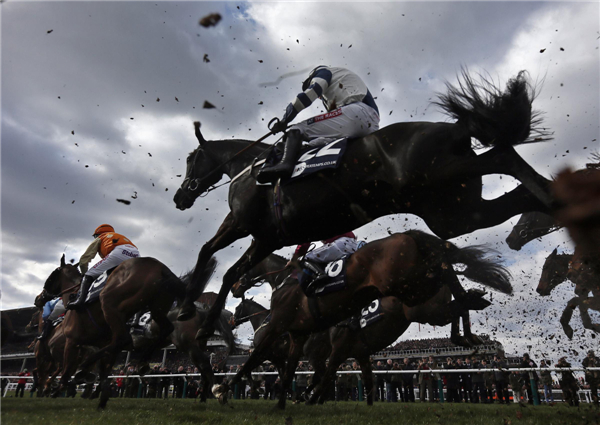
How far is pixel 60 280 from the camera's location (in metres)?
9.42

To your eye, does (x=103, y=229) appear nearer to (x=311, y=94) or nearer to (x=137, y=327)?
(x=137, y=327)

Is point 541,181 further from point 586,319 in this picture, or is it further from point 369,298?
point 586,319

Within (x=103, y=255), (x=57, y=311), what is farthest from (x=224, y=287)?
(x=57, y=311)

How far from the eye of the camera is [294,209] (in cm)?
381

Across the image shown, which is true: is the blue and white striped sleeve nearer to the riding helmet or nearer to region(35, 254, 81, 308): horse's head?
the riding helmet

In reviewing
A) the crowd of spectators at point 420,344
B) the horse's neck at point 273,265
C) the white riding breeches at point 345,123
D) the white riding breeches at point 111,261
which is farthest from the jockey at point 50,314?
the crowd of spectators at point 420,344

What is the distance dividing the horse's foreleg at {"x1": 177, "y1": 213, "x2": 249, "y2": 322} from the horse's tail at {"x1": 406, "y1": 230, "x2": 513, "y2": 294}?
228cm

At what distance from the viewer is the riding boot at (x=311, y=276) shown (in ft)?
18.6

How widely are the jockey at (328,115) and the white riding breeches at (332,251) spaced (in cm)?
308

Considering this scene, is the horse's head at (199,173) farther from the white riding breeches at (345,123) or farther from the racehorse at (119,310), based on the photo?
the white riding breeches at (345,123)

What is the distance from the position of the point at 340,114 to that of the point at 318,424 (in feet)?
10.5

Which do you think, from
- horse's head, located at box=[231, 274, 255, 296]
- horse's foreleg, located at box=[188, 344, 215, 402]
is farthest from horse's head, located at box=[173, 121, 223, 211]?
horse's head, located at box=[231, 274, 255, 296]

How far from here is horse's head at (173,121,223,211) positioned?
5504mm

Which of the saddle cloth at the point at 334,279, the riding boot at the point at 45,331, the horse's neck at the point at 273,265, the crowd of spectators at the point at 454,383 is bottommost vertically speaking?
the crowd of spectators at the point at 454,383
